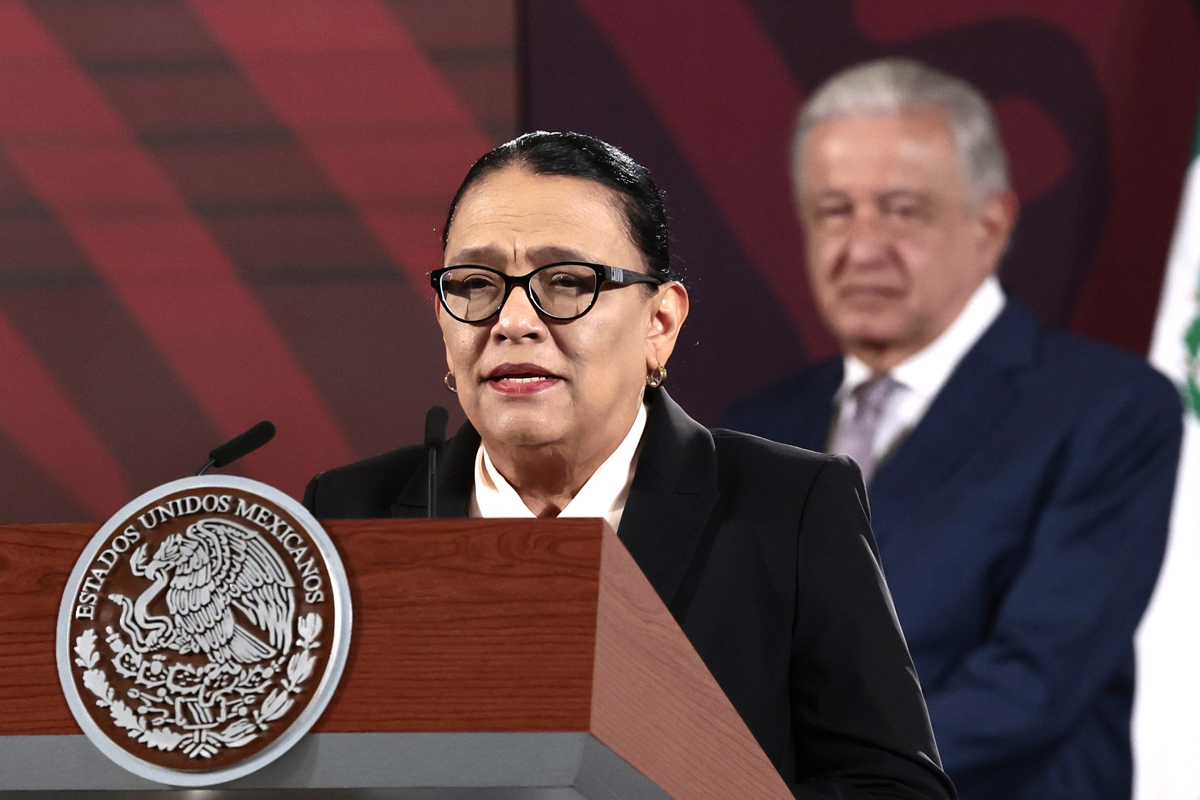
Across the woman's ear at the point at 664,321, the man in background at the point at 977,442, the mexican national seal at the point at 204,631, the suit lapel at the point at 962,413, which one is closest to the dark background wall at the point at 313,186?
the man in background at the point at 977,442

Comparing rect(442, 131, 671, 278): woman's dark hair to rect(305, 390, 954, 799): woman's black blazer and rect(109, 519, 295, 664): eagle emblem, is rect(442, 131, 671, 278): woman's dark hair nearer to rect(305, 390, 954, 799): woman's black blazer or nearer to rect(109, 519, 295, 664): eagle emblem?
rect(305, 390, 954, 799): woman's black blazer

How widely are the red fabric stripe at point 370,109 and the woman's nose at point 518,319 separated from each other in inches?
77.0

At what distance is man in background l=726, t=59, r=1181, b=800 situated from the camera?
285 centimetres

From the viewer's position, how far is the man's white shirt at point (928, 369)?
3.04 m

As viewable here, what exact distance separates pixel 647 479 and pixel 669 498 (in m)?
0.04

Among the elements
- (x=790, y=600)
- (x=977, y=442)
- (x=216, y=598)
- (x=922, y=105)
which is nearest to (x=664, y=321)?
(x=790, y=600)

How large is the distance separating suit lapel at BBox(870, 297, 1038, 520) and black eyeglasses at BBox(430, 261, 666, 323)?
5.49 ft

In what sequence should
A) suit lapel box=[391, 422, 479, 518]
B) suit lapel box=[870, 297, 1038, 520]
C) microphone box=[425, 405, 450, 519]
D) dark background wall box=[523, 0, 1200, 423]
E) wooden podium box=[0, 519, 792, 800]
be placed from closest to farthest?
wooden podium box=[0, 519, 792, 800] → microphone box=[425, 405, 450, 519] → suit lapel box=[391, 422, 479, 518] → suit lapel box=[870, 297, 1038, 520] → dark background wall box=[523, 0, 1200, 423]

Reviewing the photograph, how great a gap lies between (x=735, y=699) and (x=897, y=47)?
7.14 feet

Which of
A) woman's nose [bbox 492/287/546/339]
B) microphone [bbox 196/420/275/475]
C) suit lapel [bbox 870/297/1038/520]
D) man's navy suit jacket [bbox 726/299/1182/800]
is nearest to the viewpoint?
microphone [bbox 196/420/275/475]

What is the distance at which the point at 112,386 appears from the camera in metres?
3.31

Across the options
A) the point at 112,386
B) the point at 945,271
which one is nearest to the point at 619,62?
the point at 945,271

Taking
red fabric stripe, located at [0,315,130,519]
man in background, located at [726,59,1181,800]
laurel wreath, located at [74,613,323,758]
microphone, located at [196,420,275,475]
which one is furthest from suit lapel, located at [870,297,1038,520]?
laurel wreath, located at [74,613,323,758]

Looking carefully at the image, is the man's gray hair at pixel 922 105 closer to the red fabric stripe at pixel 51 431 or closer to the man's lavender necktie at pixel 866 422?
the man's lavender necktie at pixel 866 422
